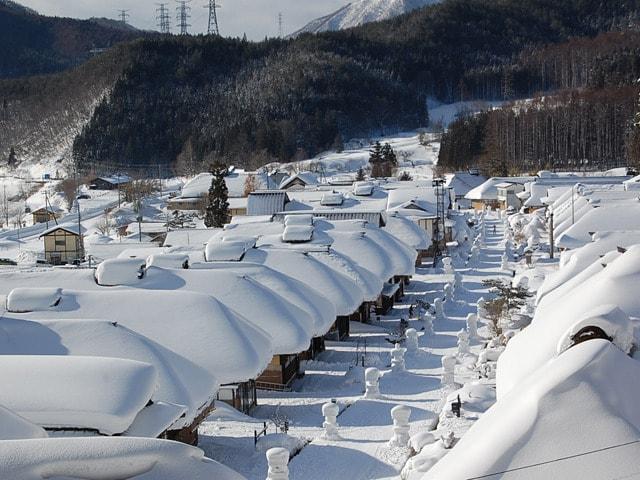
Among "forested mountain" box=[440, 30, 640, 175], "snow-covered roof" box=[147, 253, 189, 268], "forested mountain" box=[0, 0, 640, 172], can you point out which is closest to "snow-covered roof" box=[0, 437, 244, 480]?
"snow-covered roof" box=[147, 253, 189, 268]

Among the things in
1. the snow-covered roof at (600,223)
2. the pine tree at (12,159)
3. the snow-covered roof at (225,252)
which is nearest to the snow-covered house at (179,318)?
the snow-covered roof at (225,252)

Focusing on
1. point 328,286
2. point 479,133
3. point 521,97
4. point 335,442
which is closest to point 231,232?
point 328,286

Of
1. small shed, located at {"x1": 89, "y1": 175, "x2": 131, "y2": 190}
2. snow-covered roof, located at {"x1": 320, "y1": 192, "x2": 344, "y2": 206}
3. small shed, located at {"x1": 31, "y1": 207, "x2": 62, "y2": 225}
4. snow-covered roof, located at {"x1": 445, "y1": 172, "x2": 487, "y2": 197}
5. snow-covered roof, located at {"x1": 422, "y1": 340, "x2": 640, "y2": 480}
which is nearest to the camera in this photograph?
snow-covered roof, located at {"x1": 422, "y1": 340, "x2": 640, "y2": 480}

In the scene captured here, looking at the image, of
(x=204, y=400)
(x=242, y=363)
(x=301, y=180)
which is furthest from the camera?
(x=301, y=180)

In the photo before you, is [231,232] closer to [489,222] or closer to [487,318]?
[487,318]

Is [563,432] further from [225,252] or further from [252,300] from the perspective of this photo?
[225,252]

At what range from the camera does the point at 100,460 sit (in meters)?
4.52

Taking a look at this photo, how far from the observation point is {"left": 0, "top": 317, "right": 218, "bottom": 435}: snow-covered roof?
38.8 feet

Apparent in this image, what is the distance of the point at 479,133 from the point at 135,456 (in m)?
92.9

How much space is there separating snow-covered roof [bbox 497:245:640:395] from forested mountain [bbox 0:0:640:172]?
9458 cm

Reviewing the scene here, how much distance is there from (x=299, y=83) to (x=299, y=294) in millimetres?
112226

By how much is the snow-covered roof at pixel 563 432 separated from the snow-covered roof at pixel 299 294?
39.3 feet

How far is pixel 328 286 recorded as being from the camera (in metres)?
21.0

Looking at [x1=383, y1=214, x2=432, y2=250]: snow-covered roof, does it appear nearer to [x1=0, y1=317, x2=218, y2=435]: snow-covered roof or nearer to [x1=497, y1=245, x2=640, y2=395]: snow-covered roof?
[x1=0, y1=317, x2=218, y2=435]: snow-covered roof
